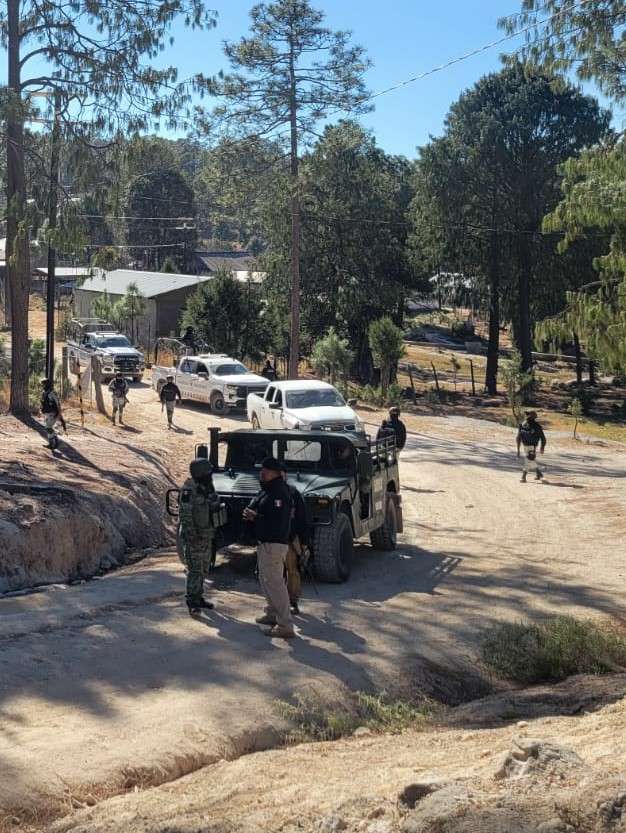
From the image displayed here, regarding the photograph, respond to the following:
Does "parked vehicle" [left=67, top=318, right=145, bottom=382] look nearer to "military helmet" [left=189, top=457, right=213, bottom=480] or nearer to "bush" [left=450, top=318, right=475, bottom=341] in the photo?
"military helmet" [left=189, top=457, right=213, bottom=480]

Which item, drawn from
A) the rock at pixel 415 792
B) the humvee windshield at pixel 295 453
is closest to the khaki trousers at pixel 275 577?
the humvee windshield at pixel 295 453

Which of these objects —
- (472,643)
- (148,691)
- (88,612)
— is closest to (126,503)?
(88,612)

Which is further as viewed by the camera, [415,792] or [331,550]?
[331,550]

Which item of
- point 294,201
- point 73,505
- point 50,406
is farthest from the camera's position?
point 294,201

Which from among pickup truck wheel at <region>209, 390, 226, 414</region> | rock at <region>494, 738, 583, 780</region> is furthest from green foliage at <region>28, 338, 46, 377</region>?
rock at <region>494, 738, 583, 780</region>

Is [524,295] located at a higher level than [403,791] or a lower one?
higher

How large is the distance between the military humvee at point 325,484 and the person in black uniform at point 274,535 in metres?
2.51

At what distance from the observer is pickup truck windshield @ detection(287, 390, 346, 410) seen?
27.2m

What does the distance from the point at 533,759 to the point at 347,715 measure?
103 inches

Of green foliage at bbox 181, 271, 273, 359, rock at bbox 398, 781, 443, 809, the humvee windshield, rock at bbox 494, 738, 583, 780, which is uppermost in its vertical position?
green foliage at bbox 181, 271, 273, 359

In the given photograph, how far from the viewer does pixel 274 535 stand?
1016 cm

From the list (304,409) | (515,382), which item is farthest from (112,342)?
(304,409)

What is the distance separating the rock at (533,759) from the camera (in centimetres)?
601

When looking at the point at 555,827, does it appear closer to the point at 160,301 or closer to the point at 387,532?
the point at 387,532
